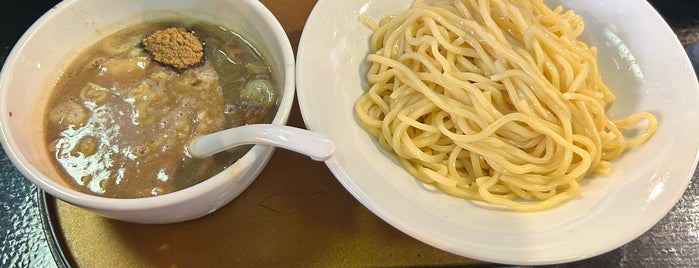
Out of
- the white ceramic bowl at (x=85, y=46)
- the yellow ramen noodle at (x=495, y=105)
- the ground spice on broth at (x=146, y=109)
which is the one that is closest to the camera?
the white ceramic bowl at (x=85, y=46)

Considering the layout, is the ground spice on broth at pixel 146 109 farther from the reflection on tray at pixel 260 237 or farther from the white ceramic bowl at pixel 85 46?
the reflection on tray at pixel 260 237

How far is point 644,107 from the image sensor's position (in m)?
1.42

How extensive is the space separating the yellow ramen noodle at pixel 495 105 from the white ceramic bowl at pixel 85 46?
1.09ft

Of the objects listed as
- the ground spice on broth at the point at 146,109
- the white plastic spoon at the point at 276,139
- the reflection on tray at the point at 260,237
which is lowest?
the reflection on tray at the point at 260,237

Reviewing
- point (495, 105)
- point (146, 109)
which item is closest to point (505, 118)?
point (495, 105)

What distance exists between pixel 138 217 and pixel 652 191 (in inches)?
46.9

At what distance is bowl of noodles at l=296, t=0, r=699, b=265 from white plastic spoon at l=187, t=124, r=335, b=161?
0.10 meters

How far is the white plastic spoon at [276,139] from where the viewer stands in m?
1.02

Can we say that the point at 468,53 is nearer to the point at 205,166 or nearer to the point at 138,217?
the point at 205,166

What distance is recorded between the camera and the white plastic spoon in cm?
102

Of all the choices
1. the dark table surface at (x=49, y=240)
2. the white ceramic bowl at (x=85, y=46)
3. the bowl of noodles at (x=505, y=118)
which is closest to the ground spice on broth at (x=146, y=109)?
the white ceramic bowl at (x=85, y=46)

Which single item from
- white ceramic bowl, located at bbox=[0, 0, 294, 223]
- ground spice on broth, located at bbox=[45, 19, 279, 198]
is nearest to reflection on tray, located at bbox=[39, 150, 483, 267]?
white ceramic bowl, located at bbox=[0, 0, 294, 223]

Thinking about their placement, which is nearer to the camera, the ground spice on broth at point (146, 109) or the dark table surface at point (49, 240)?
the ground spice on broth at point (146, 109)

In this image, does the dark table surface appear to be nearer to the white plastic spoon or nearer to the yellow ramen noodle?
the yellow ramen noodle
